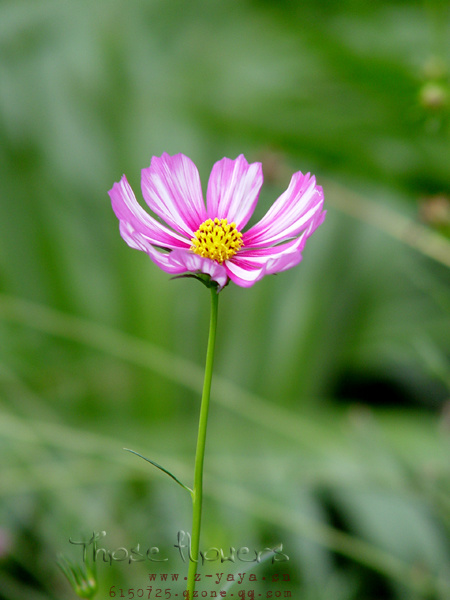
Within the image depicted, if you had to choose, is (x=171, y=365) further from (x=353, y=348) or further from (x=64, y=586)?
(x=353, y=348)

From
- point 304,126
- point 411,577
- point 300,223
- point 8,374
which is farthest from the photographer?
point 304,126

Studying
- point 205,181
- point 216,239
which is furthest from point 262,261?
point 205,181

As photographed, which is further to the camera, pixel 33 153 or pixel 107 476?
pixel 33 153

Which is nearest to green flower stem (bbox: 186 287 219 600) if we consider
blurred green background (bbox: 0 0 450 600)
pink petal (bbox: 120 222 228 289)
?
pink petal (bbox: 120 222 228 289)

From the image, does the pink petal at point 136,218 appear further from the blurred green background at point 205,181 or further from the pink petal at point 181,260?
the blurred green background at point 205,181

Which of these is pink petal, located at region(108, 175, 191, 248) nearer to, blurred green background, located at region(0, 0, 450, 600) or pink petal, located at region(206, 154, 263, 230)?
pink petal, located at region(206, 154, 263, 230)

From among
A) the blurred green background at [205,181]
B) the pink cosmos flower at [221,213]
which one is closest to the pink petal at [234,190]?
the pink cosmos flower at [221,213]

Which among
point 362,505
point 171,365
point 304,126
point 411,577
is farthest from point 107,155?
point 411,577

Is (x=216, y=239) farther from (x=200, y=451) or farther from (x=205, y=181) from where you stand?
(x=205, y=181)
